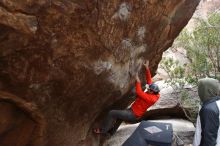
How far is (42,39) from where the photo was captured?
21.9 ft

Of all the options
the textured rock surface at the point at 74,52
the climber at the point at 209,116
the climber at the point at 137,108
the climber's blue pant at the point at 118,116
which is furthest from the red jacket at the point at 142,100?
the climber at the point at 209,116

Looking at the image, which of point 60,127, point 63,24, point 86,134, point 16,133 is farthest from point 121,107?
point 63,24

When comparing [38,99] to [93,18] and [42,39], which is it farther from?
[93,18]

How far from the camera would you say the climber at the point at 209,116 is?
6.41m

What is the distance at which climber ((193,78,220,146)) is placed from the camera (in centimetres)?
641

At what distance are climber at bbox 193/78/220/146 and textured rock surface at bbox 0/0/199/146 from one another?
2.30 m

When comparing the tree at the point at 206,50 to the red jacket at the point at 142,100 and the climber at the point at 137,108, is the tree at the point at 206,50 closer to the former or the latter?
the climber at the point at 137,108

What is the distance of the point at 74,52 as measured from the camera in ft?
24.3

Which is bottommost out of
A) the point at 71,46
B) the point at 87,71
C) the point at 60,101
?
the point at 60,101

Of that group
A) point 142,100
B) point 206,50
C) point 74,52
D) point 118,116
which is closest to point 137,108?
point 142,100

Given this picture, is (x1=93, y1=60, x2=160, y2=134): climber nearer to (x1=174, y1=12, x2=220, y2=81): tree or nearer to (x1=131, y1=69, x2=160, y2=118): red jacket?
(x1=131, y1=69, x2=160, y2=118): red jacket

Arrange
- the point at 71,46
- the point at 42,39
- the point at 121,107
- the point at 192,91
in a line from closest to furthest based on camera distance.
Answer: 1. the point at 42,39
2. the point at 71,46
3. the point at 121,107
4. the point at 192,91

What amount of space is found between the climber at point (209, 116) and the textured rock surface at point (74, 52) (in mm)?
2301

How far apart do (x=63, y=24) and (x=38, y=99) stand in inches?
67.0
